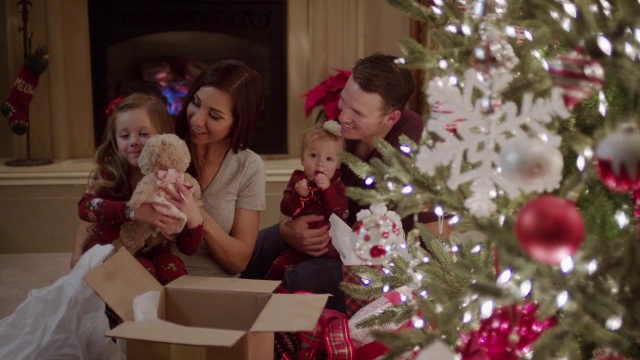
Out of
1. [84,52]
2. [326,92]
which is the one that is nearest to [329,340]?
[326,92]

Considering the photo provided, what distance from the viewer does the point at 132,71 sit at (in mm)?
3424

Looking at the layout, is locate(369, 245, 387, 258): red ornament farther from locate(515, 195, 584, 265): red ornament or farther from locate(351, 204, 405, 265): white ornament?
locate(515, 195, 584, 265): red ornament

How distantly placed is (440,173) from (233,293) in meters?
0.56

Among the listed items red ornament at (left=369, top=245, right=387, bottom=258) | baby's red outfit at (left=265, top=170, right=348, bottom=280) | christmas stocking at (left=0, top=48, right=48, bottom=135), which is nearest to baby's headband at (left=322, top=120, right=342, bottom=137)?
baby's red outfit at (left=265, top=170, right=348, bottom=280)

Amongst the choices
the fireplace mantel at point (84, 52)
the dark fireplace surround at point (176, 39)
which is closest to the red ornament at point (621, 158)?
the fireplace mantel at point (84, 52)

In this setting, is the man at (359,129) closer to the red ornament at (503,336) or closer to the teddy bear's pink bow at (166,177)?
the teddy bear's pink bow at (166,177)

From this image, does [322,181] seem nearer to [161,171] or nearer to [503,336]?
[161,171]

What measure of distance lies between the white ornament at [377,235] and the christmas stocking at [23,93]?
2.48 m

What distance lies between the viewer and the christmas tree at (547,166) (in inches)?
31.1

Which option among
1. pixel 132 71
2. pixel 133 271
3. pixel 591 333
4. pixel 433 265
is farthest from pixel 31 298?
pixel 132 71

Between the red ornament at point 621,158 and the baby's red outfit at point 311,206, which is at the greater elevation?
the red ornament at point 621,158

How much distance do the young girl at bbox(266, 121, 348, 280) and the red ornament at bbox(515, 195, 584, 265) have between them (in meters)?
1.11

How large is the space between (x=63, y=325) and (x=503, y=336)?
36.3 inches

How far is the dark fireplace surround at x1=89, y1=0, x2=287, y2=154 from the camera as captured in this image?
338cm
